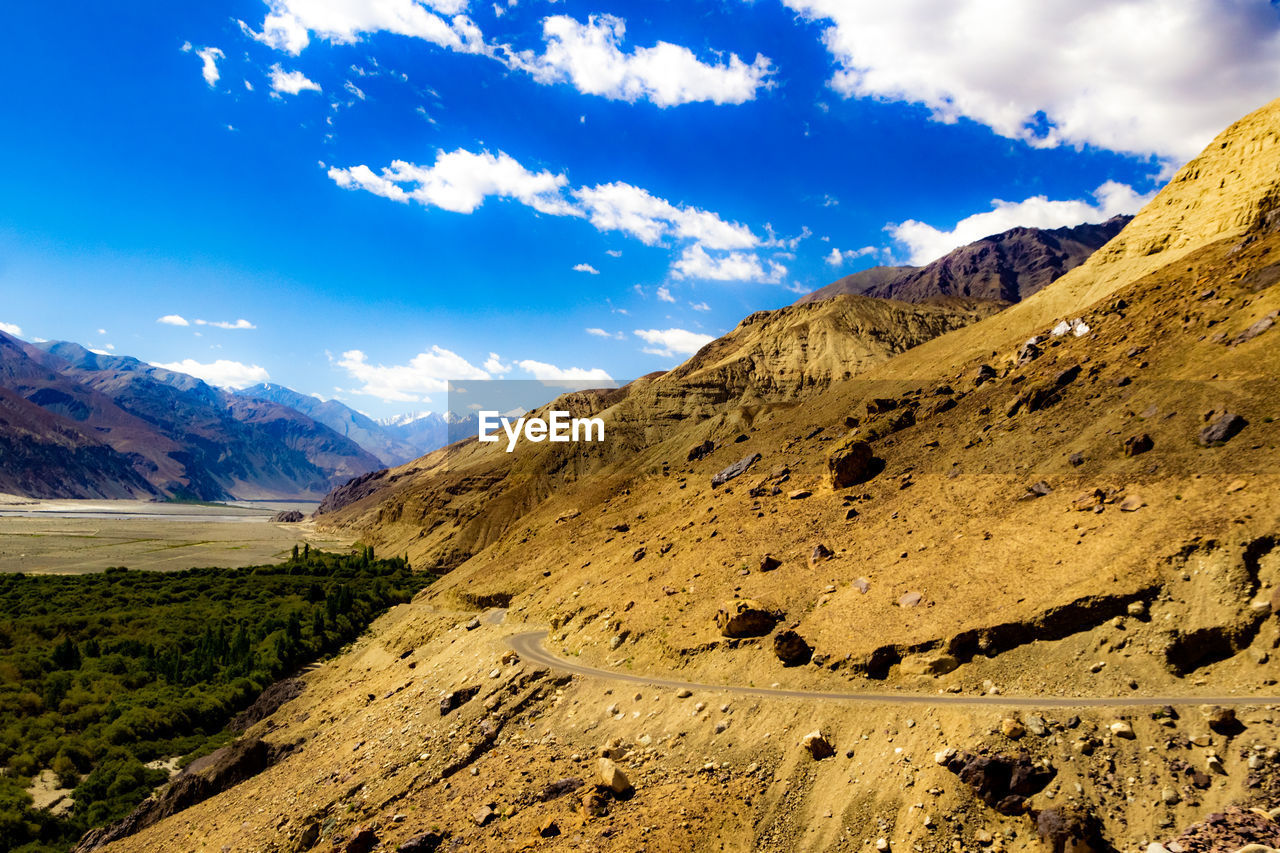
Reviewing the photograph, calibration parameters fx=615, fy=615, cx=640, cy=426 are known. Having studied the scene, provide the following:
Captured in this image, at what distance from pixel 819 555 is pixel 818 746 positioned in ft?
41.8

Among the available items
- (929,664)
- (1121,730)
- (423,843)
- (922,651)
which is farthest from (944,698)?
(423,843)

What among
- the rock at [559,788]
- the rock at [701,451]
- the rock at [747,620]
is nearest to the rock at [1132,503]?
the rock at [747,620]

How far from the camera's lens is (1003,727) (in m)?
15.5

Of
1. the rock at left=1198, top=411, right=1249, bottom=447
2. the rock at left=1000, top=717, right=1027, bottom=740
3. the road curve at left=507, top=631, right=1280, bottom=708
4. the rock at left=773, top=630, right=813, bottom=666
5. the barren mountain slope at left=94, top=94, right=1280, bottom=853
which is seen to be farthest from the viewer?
the rock at left=1198, top=411, right=1249, bottom=447

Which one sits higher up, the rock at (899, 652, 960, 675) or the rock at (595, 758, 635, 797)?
the rock at (899, 652, 960, 675)

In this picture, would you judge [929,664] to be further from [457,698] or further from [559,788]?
[457,698]

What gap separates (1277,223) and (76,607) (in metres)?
105

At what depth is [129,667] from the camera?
148 ft

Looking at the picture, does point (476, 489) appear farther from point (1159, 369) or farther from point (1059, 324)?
point (1159, 369)

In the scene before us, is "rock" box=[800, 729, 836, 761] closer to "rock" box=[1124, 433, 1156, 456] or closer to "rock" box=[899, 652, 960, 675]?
"rock" box=[899, 652, 960, 675]

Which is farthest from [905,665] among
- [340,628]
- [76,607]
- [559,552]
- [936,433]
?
[76,607]

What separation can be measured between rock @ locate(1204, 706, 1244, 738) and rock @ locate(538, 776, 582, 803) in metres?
16.1

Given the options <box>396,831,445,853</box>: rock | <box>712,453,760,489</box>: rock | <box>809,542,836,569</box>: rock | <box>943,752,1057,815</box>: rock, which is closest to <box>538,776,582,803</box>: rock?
<box>396,831,445,853</box>: rock

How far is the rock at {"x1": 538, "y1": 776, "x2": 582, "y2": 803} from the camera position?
60.7 ft
